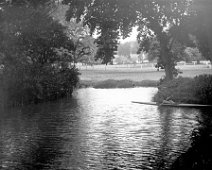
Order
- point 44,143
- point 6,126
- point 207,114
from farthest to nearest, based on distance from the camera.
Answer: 1. point 207,114
2. point 6,126
3. point 44,143

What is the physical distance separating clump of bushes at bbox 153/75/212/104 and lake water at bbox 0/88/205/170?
15.1 feet

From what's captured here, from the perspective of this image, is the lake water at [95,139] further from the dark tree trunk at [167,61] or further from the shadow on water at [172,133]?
the dark tree trunk at [167,61]

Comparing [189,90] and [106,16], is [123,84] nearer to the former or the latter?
[106,16]

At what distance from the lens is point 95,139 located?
19875 millimetres

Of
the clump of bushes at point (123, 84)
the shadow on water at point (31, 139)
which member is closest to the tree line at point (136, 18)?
the shadow on water at point (31, 139)

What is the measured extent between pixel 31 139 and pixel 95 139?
3439 mm

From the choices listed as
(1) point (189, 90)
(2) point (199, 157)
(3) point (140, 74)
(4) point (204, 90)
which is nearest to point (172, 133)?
(2) point (199, 157)

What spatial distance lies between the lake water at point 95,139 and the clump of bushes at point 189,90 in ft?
15.1

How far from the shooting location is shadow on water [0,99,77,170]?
49.7ft

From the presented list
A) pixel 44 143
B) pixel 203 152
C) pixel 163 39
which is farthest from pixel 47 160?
A: pixel 163 39

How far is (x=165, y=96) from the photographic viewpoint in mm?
40031

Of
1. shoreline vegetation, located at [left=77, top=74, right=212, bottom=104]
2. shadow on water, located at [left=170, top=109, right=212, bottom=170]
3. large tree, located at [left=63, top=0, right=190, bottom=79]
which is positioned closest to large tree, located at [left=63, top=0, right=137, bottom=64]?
large tree, located at [left=63, top=0, right=190, bottom=79]

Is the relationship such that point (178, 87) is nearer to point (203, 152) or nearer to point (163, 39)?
point (163, 39)

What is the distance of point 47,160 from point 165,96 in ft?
85.6
